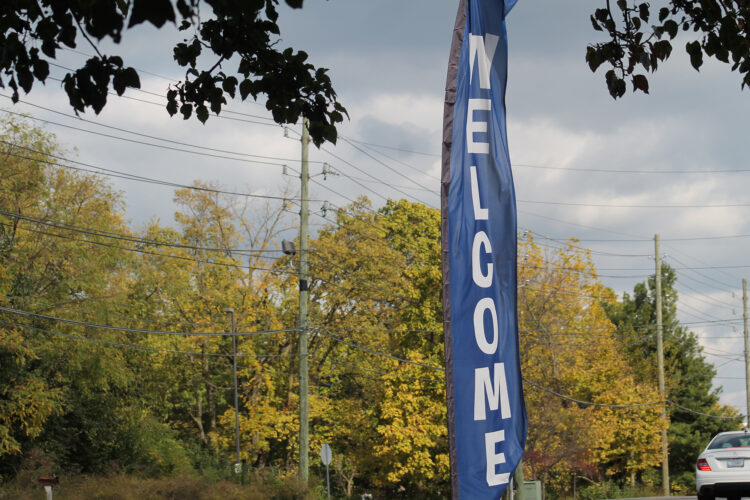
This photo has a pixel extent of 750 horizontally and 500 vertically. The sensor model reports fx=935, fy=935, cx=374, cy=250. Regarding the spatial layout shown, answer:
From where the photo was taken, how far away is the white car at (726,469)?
1728 centimetres

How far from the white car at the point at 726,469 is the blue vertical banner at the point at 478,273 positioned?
11.4 metres

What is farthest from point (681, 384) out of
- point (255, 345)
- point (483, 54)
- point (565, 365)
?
point (483, 54)

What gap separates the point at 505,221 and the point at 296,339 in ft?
136

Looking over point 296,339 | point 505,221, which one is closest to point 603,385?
point 296,339

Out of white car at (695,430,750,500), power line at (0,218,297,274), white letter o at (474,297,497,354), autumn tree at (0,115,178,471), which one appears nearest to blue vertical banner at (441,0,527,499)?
white letter o at (474,297,497,354)

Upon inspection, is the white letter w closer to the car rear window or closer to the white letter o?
the white letter o

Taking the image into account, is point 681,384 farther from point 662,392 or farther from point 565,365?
point 565,365

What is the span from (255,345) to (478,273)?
1663 inches

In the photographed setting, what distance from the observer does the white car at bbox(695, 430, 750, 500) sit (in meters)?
17.3

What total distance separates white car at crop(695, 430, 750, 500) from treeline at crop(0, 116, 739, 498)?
19.4 metres

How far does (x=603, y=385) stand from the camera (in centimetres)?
4328

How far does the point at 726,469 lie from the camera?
17.5 meters

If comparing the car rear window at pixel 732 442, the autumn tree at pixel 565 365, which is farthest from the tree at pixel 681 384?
the car rear window at pixel 732 442

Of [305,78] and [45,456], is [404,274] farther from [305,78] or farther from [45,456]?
[305,78]
